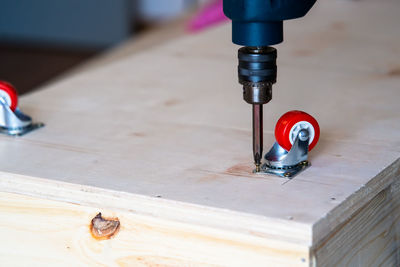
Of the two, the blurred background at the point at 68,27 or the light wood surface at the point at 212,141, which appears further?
the blurred background at the point at 68,27

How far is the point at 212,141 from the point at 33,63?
3.96 m

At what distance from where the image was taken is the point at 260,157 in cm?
76

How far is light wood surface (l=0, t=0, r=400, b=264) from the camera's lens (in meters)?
0.68

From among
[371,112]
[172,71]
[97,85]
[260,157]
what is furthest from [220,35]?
[260,157]

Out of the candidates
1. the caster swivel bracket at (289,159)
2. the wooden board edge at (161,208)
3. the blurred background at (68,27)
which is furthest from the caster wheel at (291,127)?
the blurred background at (68,27)

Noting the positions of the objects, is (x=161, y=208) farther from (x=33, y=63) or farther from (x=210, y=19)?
(x=33, y=63)

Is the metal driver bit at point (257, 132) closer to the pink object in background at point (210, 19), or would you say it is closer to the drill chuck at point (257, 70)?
the drill chuck at point (257, 70)

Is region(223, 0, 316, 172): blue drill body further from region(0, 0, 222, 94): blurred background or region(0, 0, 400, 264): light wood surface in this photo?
region(0, 0, 222, 94): blurred background

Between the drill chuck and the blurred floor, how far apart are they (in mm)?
3419

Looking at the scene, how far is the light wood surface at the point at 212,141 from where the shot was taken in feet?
2.22

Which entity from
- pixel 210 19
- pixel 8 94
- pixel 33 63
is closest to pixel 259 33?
pixel 8 94

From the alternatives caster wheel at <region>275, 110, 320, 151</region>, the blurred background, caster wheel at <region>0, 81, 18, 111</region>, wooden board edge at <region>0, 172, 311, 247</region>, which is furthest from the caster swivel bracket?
the blurred background

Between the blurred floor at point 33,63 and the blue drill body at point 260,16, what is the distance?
343 centimetres

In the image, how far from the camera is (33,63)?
4617 mm
